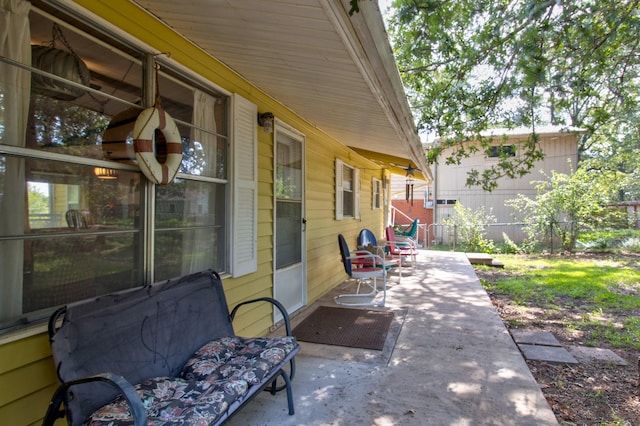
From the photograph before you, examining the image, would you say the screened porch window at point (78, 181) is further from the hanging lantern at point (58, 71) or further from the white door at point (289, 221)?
the white door at point (289, 221)

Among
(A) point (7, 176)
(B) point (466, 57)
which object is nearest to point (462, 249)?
(B) point (466, 57)

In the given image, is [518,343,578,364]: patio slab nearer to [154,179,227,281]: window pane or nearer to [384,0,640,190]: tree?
[154,179,227,281]: window pane

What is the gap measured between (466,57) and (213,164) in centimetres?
453

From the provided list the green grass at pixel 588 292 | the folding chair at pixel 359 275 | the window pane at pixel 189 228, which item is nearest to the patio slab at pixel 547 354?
the green grass at pixel 588 292

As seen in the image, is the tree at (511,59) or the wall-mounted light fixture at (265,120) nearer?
the wall-mounted light fixture at (265,120)

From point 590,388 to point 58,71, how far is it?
12.9 ft

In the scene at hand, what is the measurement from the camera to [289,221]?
164 inches

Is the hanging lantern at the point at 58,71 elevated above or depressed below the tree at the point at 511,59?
below

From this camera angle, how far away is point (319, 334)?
354cm

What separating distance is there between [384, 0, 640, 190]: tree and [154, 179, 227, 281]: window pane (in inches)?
141

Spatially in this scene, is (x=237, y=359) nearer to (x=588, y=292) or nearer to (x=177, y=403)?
(x=177, y=403)

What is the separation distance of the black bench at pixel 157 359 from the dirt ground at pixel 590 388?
1.89m

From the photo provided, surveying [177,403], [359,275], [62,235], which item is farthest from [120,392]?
[359,275]

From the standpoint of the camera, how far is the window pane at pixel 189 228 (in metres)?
2.28
